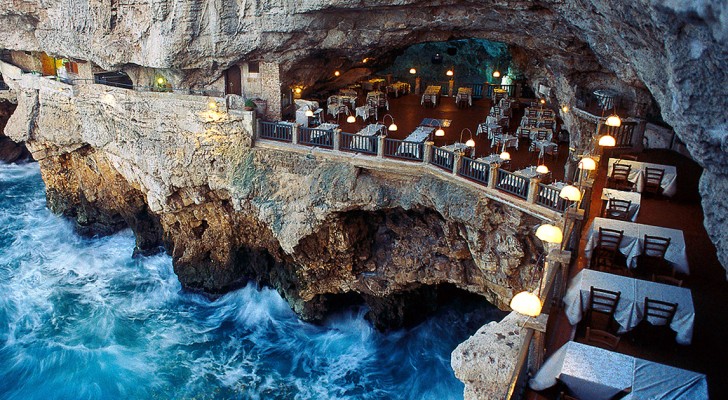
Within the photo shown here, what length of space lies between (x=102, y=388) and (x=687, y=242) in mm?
17607

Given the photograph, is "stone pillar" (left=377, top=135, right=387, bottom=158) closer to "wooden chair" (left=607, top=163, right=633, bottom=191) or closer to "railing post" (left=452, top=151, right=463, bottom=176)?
"railing post" (left=452, top=151, right=463, bottom=176)

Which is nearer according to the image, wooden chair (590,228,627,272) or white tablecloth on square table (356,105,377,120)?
wooden chair (590,228,627,272)

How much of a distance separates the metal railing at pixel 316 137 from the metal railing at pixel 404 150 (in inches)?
82.4

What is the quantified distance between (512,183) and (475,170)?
52.5 inches

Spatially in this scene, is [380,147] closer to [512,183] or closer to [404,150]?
[404,150]

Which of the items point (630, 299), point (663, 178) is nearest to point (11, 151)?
point (663, 178)

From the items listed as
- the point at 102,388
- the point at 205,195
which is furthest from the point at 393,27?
the point at 102,388

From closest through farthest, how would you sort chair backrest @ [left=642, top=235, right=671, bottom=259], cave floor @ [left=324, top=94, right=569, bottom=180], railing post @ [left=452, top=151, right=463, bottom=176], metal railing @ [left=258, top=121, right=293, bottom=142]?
chair backrest @ [left=642, top=235, right=671, bottom=259], railing post @ [left=452, top=151, right=463, bottom=176], cave floor @ [left=324, top=94, right=569, bottom=180], metal railing @ [left=258, top=121, right=293, bottom=142]

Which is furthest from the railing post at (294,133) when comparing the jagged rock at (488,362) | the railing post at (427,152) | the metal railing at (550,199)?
the jagged rock at (488,362)

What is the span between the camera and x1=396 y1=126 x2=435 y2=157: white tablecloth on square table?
1775cm

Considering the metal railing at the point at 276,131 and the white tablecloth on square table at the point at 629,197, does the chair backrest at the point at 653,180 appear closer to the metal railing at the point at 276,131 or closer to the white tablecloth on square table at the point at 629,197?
the white tablecloth on square table at the point at 629,197

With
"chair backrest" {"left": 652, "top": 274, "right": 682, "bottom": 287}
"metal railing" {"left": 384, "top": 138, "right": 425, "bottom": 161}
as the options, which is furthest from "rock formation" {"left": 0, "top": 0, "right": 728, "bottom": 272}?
"metal railing" {"left": 384, "top": 138, "right": 425, "bottom": 161}

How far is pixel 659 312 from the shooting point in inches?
362

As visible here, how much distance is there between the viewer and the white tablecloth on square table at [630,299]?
8906 millimetres
